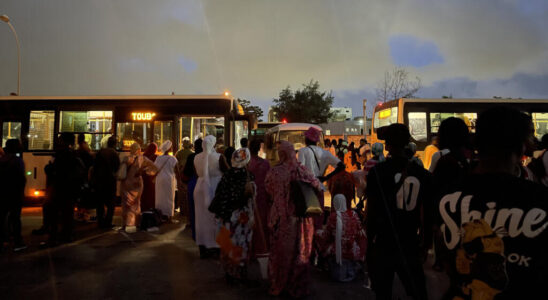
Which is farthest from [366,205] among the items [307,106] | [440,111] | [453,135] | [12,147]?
[307,106]

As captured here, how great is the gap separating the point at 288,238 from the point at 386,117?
1415 centimetres

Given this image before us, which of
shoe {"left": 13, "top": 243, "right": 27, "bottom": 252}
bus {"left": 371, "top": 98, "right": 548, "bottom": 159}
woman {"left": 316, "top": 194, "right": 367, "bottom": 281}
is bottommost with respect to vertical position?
shoe {"left": 13, "top": 243, "right": 27, "bottom": 252}

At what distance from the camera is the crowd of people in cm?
168

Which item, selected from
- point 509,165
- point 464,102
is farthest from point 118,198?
point 464,102

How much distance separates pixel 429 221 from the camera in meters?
2.96

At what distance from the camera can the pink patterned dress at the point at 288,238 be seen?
180 inches

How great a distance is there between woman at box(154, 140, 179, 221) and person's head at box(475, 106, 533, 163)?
786 centimetres

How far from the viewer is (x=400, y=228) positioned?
10.0 feet

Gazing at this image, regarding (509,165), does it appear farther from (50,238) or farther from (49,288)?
(50,238)

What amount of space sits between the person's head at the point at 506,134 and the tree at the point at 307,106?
51391mm

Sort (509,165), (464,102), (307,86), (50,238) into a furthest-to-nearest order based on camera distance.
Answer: (307,86) < (464,102) < (50,238) < (509,165)

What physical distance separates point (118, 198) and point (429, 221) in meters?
10.6

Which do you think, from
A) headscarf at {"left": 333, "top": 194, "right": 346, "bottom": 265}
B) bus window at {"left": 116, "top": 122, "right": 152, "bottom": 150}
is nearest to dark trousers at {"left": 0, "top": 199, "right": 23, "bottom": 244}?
bus window at {"left": 116, "top": 122, "right": 152, "bottom": 150}

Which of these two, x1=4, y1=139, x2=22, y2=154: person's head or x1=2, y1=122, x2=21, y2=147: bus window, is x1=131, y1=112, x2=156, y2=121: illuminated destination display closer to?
x1=2, y1=122, x2=21, y2=147: bus window
